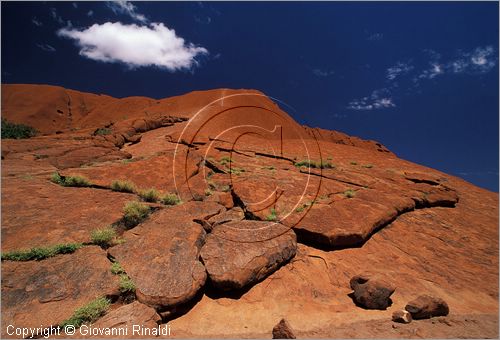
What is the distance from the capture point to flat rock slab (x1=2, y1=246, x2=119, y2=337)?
457cm

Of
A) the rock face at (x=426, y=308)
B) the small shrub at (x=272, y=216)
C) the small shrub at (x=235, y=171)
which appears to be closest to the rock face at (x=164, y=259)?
the small shrub at (x=272, y=216)

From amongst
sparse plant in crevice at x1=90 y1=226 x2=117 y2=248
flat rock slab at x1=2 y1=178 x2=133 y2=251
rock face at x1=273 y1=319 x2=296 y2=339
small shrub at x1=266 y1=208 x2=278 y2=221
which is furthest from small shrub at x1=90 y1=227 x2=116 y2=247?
rock face at x1=273 y1=319 x2=296 y2=339

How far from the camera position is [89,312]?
15.4 ft

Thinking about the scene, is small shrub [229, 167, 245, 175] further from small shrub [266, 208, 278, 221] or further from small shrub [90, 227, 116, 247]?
small shrub [90, 227, 116, 247]

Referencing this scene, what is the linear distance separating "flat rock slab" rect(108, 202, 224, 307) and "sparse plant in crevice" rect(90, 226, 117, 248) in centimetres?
31

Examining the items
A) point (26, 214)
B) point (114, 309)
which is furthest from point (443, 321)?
point (26, 214)

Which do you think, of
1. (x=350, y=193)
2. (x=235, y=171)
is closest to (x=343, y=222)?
(x=350, y=193)

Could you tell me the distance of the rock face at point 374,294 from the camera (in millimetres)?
5695

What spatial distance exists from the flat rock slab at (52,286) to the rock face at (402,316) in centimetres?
511

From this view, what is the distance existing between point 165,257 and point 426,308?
5228mm

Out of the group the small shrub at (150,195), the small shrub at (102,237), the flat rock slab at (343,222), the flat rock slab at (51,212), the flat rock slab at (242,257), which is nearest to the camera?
the flat rock slab at (242,257)

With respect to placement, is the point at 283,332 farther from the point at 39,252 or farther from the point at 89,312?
the point at 39,252

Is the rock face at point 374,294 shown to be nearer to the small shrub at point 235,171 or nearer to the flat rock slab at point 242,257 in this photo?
the flat rock slab at point 242,257

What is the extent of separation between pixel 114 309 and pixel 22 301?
4.96 feet
